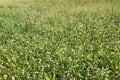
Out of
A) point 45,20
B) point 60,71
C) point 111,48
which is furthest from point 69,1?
point 60,71

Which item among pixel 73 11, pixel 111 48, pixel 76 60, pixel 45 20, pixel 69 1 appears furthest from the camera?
pixel 69 1

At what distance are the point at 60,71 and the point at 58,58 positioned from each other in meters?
1.23

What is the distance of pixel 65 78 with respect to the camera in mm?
10172

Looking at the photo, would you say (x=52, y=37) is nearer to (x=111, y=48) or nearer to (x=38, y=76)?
(x=111, y=48)

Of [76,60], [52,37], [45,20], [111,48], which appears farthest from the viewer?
[45,20]

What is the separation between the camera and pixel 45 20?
19.9 metres

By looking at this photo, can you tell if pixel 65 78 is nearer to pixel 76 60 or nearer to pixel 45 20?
pixel 76 60

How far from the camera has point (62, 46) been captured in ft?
44.2

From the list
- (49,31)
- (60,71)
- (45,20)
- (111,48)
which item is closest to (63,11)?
(45,20)

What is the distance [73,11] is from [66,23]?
4601 mm

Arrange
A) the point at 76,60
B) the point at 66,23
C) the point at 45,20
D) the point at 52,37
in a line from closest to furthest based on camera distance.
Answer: the point at 76,60 → the point at 52,37 → the point at 66,23 → the point at 45,20

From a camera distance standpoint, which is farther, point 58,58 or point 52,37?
point 52,37

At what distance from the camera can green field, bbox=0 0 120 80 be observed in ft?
34.8

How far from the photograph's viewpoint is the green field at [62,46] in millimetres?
10617
